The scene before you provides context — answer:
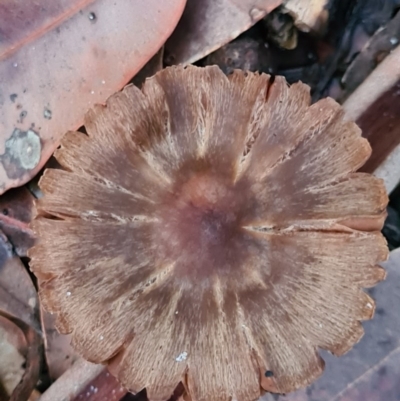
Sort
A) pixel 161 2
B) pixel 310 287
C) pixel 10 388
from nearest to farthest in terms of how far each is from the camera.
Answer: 1. pixel 310 287
2. pixel 161 2
3. pixel 10 388

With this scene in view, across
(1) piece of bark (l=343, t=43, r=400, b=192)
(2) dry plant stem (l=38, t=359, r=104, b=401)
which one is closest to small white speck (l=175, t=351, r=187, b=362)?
(2) dry plant stem (l=38, t=359, r=104, b=401)

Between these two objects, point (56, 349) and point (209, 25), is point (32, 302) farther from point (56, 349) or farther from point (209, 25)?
point (209, 25)

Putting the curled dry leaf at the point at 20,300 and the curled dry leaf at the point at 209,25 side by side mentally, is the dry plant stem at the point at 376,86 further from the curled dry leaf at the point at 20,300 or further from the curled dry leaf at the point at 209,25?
the curled dry leaf at the point at 20,300

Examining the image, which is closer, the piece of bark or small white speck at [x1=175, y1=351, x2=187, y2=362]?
small white speck at [x1=175, y1=351, x2=187, y2=362]

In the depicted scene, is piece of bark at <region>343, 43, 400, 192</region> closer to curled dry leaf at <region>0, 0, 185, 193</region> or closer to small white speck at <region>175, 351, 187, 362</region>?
curled dry leaf at <region>0, 0, 185, 193</region>

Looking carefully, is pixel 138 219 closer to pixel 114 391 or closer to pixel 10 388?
pixel 114 391

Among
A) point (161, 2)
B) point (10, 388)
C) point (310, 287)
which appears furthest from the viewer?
point (10, 388)

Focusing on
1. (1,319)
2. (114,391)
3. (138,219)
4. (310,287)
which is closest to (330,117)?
(310,287)
